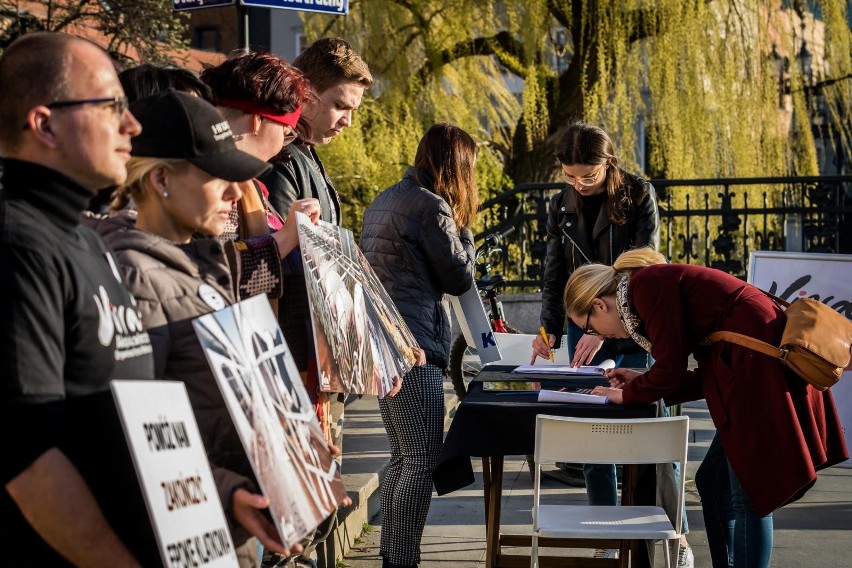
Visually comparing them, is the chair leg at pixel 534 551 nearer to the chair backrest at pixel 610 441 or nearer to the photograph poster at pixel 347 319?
the chair backrest at pixel 610 441

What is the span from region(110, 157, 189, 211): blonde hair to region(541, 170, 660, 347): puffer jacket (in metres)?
3.33

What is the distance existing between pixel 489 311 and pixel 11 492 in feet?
24.3

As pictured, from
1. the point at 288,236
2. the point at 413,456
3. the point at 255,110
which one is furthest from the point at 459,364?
the point at 288,236

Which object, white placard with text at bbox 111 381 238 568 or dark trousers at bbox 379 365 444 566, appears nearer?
white placard with text at bbox 111 381 238 568

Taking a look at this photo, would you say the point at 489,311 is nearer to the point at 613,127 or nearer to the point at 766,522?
the point at 613,127

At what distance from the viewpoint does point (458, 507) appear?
247 inches

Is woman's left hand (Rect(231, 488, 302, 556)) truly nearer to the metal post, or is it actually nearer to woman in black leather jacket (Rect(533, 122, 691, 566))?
woman in black leather jacket (Rect(533, 122, 691, 566))

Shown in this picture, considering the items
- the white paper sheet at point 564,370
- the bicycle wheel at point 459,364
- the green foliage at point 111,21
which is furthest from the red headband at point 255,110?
the bicycle wheel at point 459,364

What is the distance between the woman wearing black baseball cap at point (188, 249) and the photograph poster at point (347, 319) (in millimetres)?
496

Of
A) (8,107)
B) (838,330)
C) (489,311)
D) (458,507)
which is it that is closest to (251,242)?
(8,107)

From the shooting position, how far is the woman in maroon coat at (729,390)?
377 cm

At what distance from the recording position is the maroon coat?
3.76 m

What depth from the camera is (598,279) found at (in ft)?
14.0

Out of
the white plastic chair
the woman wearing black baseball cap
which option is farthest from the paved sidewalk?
the woman wearing black baseball cap
